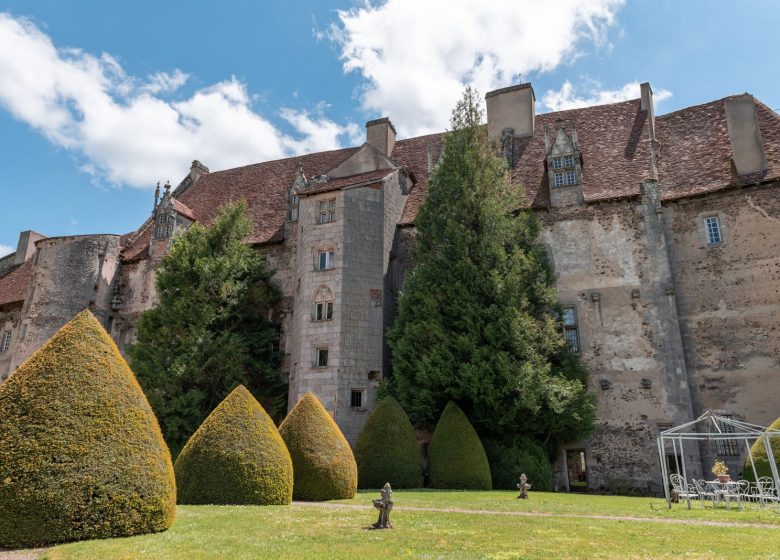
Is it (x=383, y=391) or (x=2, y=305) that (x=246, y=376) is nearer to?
(x=383, y=391)

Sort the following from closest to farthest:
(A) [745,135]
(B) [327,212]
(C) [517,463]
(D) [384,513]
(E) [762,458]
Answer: (D) [384,513] → (E) [762,458] → (C) [517,463] → (A) [745,135] → (B) [327,212]

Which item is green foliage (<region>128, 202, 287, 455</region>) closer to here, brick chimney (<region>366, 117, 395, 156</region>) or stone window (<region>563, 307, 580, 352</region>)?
brick chimney (<region>366, 117, 395, 156</region>)

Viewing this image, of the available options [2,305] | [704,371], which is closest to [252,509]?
[704,371]

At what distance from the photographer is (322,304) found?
22.6 meters

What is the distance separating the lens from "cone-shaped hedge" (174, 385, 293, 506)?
38.1 feet

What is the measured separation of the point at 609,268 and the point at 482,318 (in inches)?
222

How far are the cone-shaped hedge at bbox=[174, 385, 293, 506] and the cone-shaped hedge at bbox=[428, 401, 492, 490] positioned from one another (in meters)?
6.66

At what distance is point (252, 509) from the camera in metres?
10.8

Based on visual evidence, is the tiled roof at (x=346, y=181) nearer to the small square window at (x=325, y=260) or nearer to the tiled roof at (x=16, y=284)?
the small square window at (x=325, y=260)

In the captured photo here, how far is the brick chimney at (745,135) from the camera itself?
70.7ft

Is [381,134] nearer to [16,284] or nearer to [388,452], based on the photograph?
[388,452]

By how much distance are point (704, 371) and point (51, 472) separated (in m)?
19.5

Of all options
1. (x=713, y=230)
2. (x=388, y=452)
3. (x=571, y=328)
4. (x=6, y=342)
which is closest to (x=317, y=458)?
(x=388, y=452)

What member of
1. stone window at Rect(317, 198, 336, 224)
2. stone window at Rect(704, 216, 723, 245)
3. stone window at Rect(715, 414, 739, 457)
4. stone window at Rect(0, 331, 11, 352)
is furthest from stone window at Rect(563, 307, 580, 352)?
stone window at Rect(0, 331, 11, 352)
